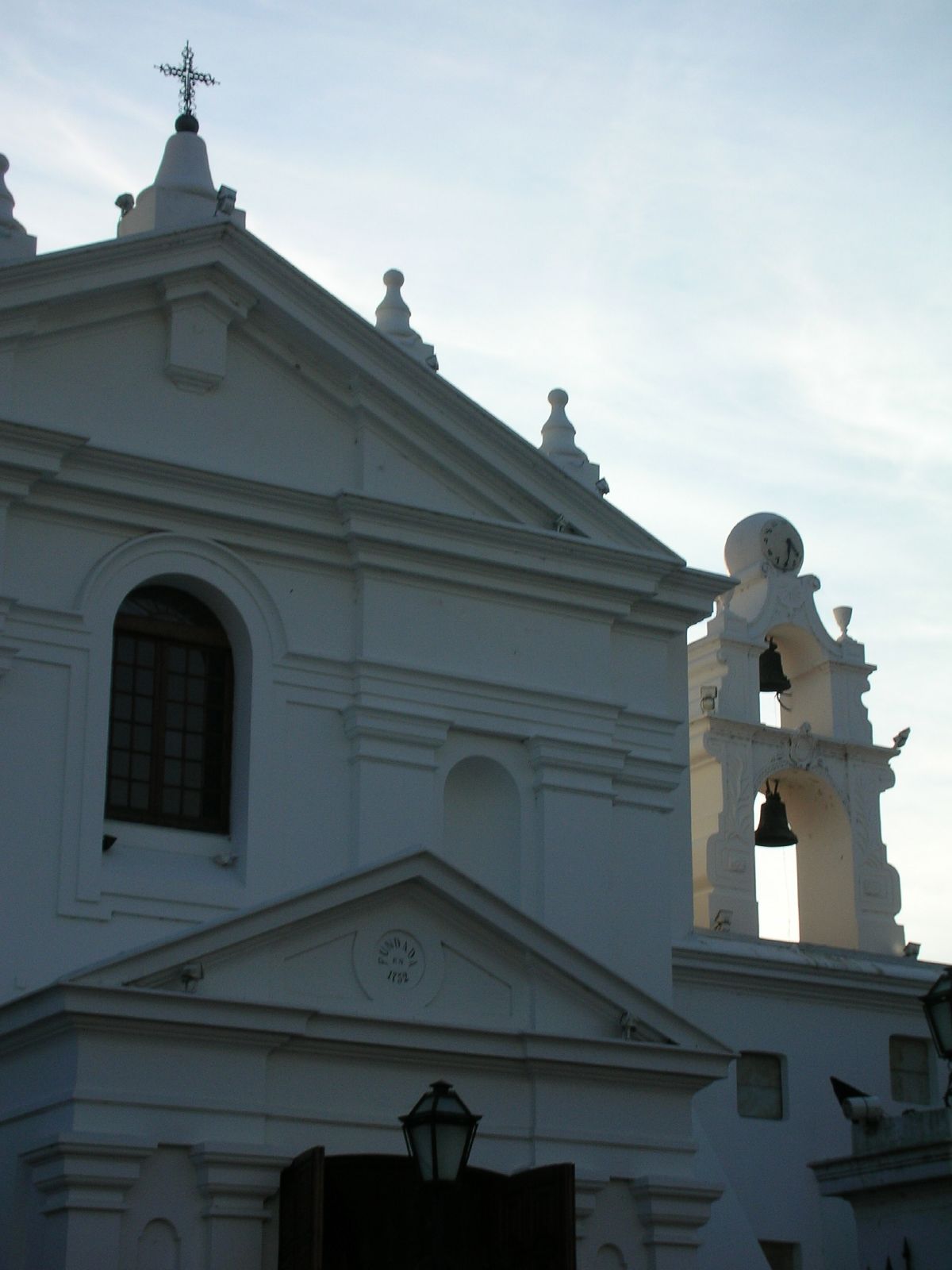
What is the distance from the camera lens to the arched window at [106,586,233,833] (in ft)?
59.1

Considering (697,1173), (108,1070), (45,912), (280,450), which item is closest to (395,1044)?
(108,1070)

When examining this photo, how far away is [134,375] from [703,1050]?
24.5ft

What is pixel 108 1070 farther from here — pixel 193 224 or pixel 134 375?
pixel 193 224

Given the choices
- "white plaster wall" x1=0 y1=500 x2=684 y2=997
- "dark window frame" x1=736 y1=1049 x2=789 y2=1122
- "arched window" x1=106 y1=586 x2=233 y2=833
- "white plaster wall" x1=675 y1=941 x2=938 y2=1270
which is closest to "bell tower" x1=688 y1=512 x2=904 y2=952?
"white plaster wall" x1=675 y1=941 x2=938 y2=1270

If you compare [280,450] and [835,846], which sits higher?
[280,450]

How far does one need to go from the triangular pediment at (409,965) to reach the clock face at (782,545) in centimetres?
937

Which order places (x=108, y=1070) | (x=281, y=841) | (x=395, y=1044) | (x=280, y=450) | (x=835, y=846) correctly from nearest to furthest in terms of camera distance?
(x=108, y=1070) → (x=395, y=1044) → (x=281, y=841) → (x=280, y=450) → (x=835, y=846)

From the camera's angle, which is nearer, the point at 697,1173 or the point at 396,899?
the point at 396,899

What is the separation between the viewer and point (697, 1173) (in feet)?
60.0

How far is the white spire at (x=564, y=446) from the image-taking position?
21345 mm

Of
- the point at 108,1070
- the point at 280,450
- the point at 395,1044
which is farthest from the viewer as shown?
the point at 280,450

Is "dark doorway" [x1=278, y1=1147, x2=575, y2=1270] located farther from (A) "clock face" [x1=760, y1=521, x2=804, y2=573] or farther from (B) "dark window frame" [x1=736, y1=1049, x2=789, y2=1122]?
(A) "clock face" [x1=760, y1=521, x2=804, y2=573]

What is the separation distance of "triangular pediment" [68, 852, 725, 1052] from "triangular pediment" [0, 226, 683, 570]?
16.2ft

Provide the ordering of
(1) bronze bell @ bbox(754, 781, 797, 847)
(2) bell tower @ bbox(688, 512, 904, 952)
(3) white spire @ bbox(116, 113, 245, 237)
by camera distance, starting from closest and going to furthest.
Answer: (3) white spire @ bbox(116, 113, 245, 237)
(2) bell tower @ bbox(688, 512, 904, 952)
(1) bronze bell @ bbox(754, 781, 797, 847)
